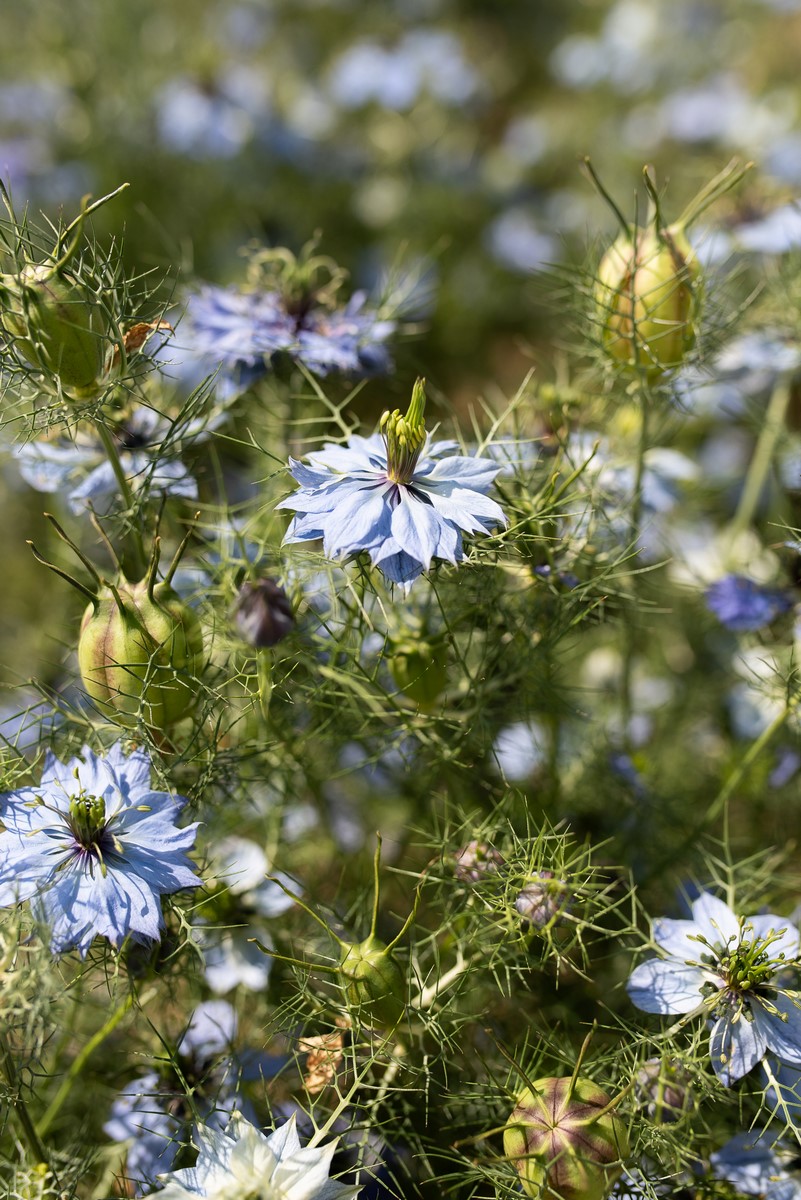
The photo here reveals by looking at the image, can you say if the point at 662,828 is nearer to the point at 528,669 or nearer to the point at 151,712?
the point at 528,669

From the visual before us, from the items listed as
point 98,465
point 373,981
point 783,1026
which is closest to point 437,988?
point 373,981

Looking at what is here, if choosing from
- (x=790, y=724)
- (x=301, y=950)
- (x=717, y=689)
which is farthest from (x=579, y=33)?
(x=301, y=950)

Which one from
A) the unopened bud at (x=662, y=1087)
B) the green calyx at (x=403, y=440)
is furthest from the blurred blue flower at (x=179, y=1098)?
the green calyx at (x=403, y=440)

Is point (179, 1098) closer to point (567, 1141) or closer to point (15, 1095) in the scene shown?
point (15, 1095)

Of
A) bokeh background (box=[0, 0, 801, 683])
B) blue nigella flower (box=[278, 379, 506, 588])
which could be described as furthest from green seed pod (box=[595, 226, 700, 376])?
bokeh background (box=[0, 0, 801, 683])

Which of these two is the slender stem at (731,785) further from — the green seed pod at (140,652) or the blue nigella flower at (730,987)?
the green seed pod at (140,652)

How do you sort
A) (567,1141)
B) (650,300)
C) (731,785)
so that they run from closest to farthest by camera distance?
1. (567,1141)
2. (650,300)
3. (731,785)
